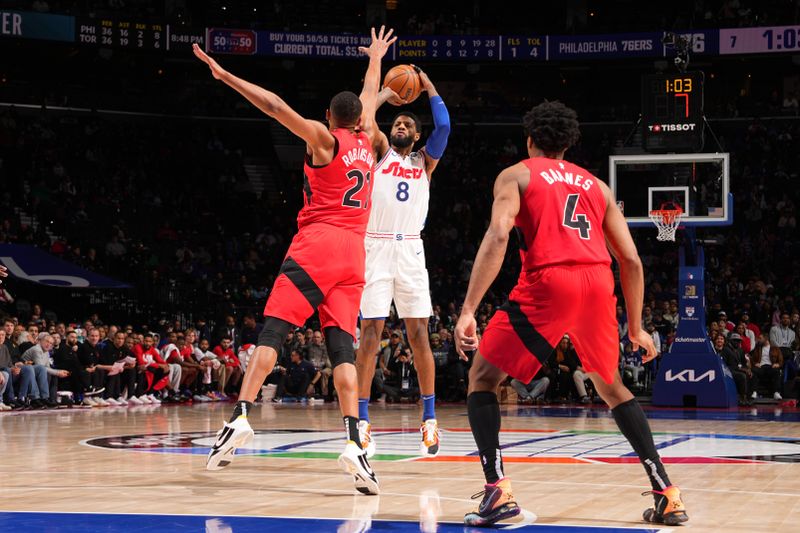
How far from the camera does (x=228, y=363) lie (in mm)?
17891

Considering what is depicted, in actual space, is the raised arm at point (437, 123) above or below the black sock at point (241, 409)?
above

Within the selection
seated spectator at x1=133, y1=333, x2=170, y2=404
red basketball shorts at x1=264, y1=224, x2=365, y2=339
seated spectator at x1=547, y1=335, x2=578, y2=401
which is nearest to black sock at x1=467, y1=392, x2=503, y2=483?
red basketball shorts at x1=264, y1=224, x2=365, y2=339

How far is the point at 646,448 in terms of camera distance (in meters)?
4.52

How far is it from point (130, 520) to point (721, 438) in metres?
6.35

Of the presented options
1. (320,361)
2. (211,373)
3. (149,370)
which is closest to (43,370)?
(149,370)

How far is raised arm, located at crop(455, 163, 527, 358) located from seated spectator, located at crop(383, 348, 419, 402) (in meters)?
13.0

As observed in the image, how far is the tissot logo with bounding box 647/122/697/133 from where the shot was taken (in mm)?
14672

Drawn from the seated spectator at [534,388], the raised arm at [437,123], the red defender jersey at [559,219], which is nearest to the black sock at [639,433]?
the red defender jersey at [559,219]

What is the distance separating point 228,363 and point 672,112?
8.43 m

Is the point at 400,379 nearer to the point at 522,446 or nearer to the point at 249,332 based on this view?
the point at 249,332

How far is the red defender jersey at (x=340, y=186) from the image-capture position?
227 inches

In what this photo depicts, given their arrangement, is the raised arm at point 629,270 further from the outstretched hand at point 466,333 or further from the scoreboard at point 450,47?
the scoreboard at point 450,47

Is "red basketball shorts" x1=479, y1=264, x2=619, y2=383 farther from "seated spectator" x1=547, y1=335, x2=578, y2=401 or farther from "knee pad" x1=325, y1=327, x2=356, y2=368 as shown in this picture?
"seated spectator" x1=547, y1=335, x2=578, y2=401

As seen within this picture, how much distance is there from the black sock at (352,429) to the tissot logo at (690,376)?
10637mm
